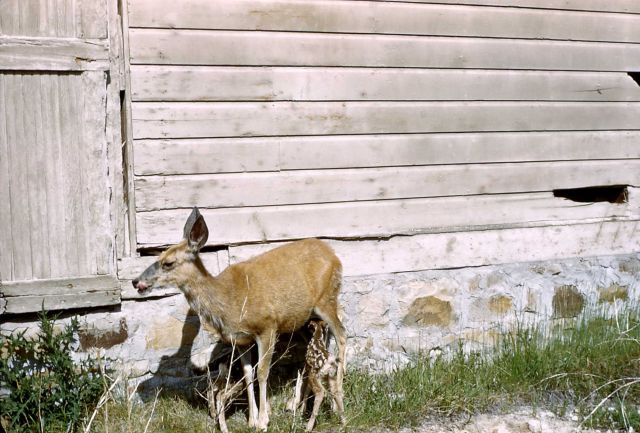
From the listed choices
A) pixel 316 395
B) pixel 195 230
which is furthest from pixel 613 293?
pixel 195 230

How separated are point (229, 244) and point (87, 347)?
1357mm

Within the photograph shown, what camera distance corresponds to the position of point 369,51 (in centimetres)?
666

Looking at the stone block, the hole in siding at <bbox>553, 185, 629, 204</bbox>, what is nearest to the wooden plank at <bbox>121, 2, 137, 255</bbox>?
the hole in siding at <bbox>553, 185, 629, 204</bbox>

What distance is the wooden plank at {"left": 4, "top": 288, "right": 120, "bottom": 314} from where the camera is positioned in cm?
584

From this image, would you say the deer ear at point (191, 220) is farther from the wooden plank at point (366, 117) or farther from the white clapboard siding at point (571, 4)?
the white clapboard siding at point (571, 4)

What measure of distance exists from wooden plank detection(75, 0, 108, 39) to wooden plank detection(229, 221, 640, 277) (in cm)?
198

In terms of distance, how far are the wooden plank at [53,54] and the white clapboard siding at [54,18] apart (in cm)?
7

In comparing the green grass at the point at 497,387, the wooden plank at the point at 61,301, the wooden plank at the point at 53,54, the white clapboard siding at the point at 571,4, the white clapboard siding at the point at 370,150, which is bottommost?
the green grass at the point at 497,387

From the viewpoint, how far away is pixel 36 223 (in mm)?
5859

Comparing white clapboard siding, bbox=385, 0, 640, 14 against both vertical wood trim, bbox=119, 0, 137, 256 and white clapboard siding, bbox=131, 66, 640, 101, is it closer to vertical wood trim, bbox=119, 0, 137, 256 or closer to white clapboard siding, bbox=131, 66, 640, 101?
white clapboard siding, bbox=131, 66, 640, 101

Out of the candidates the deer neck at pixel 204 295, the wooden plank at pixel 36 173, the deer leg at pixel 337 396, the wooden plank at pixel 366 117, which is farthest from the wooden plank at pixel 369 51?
the deer leg at pixel 337 396

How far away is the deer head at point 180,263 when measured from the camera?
18.6 ft

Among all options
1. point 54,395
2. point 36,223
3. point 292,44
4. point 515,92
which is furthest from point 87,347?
point 515,92

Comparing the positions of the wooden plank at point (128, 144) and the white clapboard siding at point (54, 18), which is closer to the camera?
the white clapboard siding at point (54, 18)
